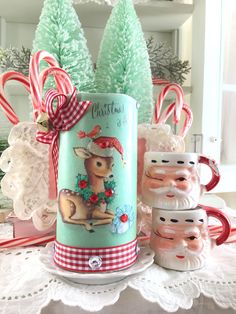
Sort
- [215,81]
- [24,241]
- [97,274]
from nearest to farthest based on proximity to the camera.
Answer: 1. [97,274]
2. [24,241]
3. [215,81]

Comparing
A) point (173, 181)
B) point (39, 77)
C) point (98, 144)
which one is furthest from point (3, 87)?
point (173, 181)

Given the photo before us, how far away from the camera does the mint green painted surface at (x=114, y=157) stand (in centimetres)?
35

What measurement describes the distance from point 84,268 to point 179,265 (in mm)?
130

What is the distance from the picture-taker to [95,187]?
354mm

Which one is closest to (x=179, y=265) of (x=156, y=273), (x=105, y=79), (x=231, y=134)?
(x=156, y=273)

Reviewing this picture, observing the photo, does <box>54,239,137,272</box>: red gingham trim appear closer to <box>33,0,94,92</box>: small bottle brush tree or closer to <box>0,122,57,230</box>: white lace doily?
<box>0,122,57,230</box>: white lace doily

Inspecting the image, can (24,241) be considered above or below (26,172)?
below

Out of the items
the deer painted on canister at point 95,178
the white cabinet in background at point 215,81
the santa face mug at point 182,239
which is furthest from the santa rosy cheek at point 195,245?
the white cabinet in background at point 215,81

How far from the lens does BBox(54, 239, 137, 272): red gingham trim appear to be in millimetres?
356

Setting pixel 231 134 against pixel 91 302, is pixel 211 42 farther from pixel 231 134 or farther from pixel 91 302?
pixel 91 302

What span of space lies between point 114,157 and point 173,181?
9cm

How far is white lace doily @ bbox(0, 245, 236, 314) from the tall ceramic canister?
0.03 metres

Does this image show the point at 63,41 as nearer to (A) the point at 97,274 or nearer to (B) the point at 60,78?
(B) the point at 60,78

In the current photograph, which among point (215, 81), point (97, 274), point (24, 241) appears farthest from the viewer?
point (215, 81)
